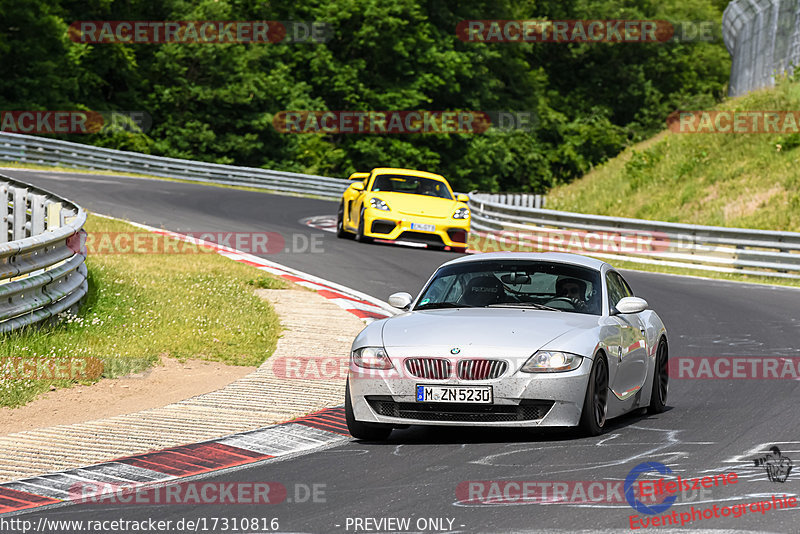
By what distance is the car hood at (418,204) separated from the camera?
2297 cm

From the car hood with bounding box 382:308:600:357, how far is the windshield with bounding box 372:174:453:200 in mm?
15075

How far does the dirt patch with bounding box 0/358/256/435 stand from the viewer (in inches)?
348

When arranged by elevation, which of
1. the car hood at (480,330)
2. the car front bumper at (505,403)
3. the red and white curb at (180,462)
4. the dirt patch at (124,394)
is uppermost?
the car hood at (480,330)

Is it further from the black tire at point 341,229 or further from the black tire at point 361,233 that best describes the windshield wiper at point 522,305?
the black tire at point 341,229

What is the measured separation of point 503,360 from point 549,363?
299mm

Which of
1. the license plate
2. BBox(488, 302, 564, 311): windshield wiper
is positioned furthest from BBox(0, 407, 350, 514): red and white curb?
BBox(488, 302, 564, 311): windshield wiper

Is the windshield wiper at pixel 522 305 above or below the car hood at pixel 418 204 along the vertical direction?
above

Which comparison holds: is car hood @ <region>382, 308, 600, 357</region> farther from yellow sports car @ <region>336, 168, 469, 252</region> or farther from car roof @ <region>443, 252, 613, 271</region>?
yellow sports car @ <region>336, 168, 469, 252</region>

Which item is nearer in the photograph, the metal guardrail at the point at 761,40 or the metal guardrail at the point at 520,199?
the metal guardrail at the point at 761,40

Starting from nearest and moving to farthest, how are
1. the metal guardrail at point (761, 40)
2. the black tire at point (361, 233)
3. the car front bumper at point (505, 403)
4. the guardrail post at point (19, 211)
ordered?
the car front bumper at point (505, 403)
the guardrail post at point (19, 211)
the black tire at point (361, 233)
the metal guardrail at point (761, 40)

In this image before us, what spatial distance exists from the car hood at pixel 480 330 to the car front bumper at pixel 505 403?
19 cm

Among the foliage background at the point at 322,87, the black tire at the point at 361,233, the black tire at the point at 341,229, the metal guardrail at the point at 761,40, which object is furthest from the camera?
the foliage background at the point at 322,87

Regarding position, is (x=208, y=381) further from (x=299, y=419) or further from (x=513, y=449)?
(x=513, y=449)

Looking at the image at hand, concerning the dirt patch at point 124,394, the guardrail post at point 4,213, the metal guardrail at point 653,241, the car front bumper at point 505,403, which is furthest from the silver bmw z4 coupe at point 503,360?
the metal guardrail at point 653,241
